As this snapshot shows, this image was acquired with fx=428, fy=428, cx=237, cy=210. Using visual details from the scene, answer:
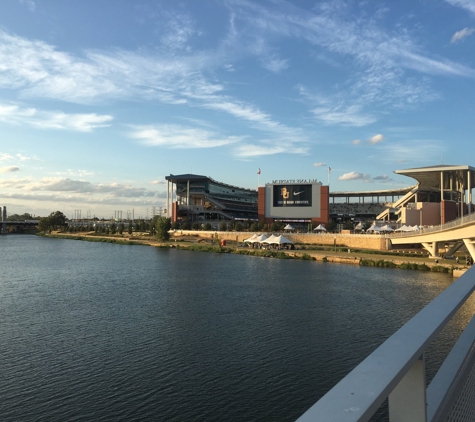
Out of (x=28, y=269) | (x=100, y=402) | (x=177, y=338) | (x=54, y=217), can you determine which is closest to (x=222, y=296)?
(x=177, y=338)

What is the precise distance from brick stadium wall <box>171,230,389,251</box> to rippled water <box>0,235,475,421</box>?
27.7 m

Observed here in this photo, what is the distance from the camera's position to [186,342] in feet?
61.0

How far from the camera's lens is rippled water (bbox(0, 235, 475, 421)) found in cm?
1300

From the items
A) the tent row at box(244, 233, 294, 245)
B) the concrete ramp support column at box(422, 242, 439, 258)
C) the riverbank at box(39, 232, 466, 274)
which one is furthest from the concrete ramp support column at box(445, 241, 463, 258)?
the tent row at box(244, 233, 294, 245)

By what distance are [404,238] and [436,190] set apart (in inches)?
1322

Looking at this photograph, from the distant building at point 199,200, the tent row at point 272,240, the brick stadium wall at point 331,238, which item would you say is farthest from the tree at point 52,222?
the tent row at point 272,240

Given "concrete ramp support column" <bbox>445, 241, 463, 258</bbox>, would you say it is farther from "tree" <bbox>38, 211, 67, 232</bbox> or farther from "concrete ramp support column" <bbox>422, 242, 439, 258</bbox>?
"tree" <bbox>38, 211, 67, 232</bbox>

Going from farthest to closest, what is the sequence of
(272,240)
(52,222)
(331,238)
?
(52,222) < (331,238) < (272,240)

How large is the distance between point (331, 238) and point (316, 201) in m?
29.9

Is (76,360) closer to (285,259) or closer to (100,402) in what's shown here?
(100,402)

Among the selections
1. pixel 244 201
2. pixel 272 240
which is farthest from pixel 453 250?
pixel 244 201

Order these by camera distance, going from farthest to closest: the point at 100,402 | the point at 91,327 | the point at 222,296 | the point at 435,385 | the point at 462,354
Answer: the point at 222,296, the point at 91,327, the point at 100,402, the point at 462,354, the point at 435,385

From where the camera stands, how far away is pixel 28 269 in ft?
Answer: 140

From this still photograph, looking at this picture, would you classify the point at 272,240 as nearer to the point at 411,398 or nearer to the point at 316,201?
the point at 316,201
